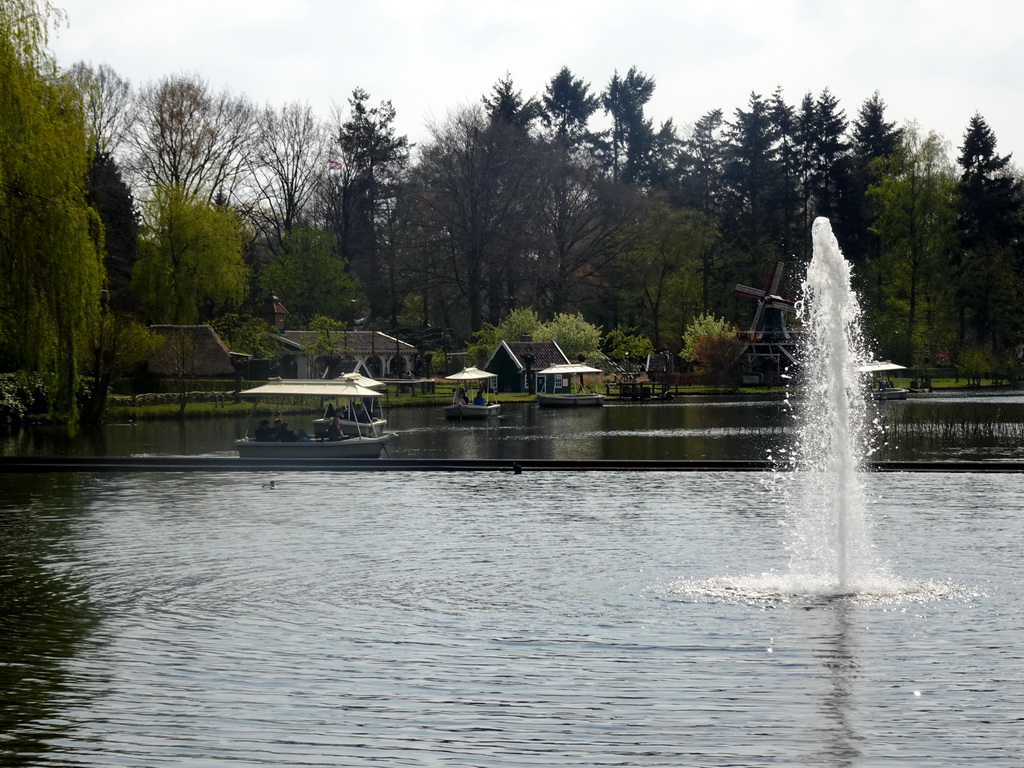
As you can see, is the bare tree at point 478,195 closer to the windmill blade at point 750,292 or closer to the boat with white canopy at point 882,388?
the windmill blade at point 750,292

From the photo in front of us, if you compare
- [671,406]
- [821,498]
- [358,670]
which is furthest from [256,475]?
[671,406]

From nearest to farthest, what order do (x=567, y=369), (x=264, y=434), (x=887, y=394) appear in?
(x=264, y=434) < (x=887, y=394) < (x=567, y=369)

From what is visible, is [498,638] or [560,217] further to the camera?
[560,217]

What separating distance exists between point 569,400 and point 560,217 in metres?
30.4

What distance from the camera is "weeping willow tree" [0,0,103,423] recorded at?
108ft

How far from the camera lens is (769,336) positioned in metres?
113

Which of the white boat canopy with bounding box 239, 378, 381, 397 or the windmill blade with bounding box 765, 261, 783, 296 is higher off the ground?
the windmill blade with bounding box 765, 261, 783, 296

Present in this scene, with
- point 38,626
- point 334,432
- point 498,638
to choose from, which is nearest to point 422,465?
point 334,432

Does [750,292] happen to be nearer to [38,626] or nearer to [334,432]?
[334,432]

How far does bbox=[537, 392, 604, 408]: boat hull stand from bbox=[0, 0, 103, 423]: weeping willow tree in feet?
175

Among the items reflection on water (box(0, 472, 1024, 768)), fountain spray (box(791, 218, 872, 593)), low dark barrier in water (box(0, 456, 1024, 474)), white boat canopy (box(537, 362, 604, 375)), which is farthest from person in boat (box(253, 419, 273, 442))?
white boat canopy (box(537, 362, 604, 375))

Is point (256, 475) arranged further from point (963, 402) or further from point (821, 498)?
point (963, 402)

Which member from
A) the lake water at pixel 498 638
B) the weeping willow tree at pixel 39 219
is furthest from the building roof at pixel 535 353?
the lake water at pixel 498 638

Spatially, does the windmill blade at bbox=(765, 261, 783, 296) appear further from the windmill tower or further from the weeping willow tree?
the weeping willow tree
